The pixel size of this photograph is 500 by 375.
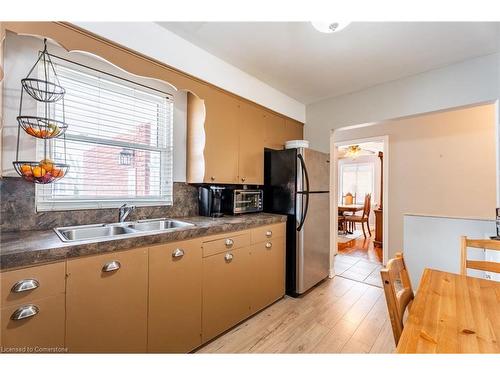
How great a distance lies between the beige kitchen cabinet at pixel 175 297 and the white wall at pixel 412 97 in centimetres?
248

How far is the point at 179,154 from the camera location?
231 centimetres

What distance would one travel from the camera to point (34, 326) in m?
1.02

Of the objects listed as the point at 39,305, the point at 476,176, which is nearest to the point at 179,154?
the point at 39,305

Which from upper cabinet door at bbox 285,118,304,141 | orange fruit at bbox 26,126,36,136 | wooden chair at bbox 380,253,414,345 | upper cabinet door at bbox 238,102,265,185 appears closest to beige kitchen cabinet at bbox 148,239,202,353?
orange fruit at bbox 26,126,36,136

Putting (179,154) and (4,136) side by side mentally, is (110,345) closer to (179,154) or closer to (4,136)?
(4,136)

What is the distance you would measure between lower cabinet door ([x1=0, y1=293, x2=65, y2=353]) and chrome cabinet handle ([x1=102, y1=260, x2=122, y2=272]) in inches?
7.9

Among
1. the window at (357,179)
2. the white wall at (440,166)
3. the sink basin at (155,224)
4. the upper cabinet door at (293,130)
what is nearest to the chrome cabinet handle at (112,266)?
the sink basin at (155,224)

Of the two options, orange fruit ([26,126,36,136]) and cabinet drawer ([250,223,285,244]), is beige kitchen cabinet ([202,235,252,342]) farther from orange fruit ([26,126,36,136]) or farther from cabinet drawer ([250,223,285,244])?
orange fruit ([26,126,36,136])

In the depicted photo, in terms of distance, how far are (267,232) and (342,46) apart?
1869mm

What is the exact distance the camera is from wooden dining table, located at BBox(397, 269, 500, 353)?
0.71 metres

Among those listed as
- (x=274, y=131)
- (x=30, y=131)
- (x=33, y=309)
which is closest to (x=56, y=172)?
(x=30, y=131)

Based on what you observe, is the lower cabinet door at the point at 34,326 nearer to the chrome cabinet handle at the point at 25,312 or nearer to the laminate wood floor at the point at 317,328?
the chrome cabinet handle at the point at 25,312

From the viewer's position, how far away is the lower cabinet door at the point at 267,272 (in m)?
2.18
